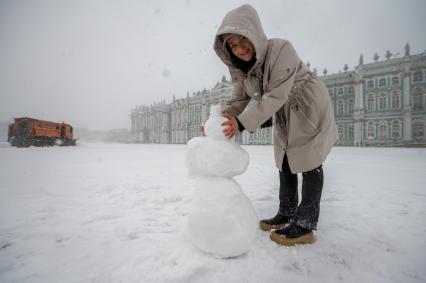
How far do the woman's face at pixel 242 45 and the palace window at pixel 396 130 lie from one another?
3389 centimetres

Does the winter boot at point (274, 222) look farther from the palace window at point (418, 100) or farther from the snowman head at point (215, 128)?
the palace window at point (418, 100)

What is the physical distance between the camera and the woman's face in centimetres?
162

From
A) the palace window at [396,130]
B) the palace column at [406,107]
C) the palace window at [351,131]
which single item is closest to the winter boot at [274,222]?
the palace column at [406,107]

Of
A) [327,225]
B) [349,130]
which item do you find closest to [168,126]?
[349,130]

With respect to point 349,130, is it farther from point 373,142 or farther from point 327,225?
point 327,225

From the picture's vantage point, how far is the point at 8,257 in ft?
4.55

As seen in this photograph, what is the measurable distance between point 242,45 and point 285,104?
1.80 ft

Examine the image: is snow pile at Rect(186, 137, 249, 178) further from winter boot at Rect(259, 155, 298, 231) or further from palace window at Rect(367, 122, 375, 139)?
palace window at Rect(367, 122, 375, 139)

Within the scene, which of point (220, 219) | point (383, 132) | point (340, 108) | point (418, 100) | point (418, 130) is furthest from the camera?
point (340, 108)

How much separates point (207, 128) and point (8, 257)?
1485mm

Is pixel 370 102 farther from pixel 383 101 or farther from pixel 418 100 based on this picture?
pixel 418 100

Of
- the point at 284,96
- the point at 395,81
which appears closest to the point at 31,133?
the point at 284,96

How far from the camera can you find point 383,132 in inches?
1115

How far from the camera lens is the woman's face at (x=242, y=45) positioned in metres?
1.62
